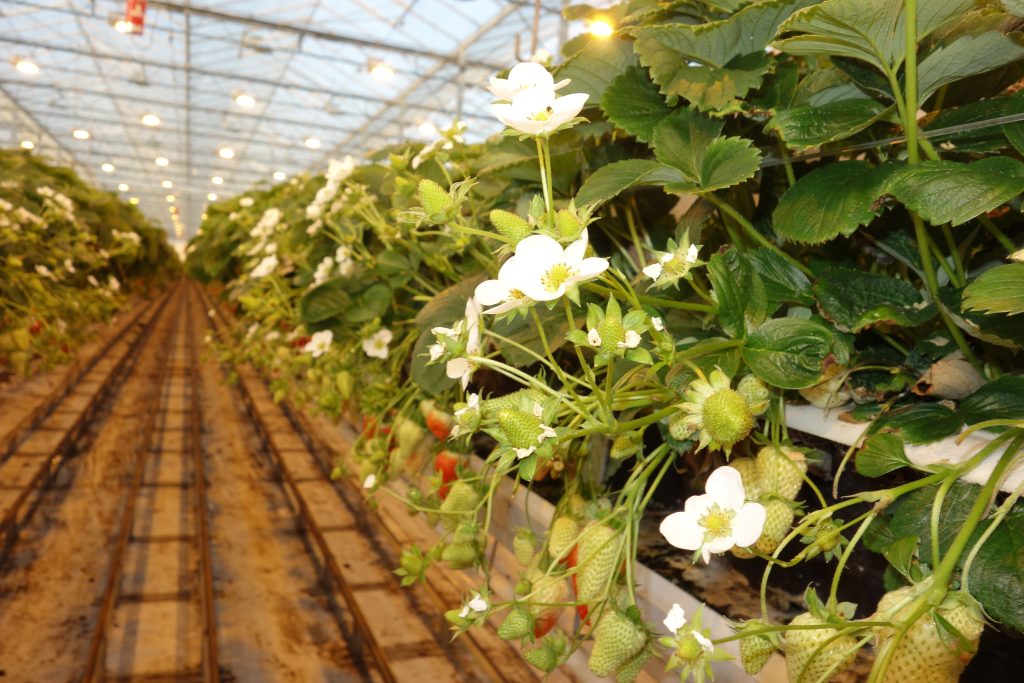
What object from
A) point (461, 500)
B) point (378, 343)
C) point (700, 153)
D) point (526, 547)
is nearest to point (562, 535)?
point (526, 547)

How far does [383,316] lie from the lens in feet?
4.63

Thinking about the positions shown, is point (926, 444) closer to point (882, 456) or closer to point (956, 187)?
point (882, 456)

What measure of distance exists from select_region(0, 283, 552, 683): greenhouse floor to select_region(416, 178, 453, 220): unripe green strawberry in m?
0.62

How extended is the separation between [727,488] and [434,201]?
239 millimetres

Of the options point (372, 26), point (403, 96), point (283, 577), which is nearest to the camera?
point (283, 577)

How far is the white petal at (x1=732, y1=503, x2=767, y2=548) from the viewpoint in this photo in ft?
1.42

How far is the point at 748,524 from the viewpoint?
439 mm

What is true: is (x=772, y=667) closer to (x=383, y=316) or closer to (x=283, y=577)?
(x=383, y=316)

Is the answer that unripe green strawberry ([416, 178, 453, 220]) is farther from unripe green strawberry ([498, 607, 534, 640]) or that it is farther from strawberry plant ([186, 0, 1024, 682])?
unripe green strawberry ([498, 607, 534, 640])

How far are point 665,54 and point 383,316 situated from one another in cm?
85

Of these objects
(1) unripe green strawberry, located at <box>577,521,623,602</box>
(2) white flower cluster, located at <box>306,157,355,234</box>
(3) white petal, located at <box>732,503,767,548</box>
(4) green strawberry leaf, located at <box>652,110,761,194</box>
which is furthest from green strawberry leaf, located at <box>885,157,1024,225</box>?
(2) white flower cluster, located at <box>306,157,355,234</box>

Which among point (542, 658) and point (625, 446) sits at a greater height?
point (625, 446)

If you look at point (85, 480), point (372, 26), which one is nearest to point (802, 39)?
point (85, 480)

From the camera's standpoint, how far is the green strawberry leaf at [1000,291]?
1.36 ft
